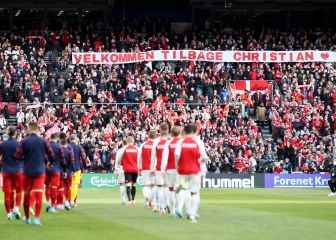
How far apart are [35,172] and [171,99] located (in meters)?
35.5

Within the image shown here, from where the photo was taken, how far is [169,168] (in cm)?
2625

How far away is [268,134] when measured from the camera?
57.4m

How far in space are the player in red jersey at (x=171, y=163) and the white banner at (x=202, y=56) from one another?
31502 mm

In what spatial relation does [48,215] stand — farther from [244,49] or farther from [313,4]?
[313,4]

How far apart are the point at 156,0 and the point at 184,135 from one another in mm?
45511

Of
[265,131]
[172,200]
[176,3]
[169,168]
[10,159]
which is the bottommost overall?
[265,131]

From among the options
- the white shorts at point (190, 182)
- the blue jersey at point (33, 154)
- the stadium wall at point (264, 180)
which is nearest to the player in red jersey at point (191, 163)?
the white shorts at point (190, 182)

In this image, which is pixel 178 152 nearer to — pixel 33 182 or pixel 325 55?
pixel 33 182

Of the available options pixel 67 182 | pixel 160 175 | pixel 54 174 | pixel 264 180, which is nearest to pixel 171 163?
pixel 160 175

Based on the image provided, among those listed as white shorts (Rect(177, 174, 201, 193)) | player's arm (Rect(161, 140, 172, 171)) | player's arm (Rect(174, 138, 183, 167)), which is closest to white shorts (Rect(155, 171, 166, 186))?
player's arm (Rect(161, 140, 172, 171))

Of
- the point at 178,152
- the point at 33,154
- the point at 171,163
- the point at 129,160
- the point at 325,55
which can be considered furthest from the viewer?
the point at 325,55

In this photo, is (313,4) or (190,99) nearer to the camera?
(190,99)

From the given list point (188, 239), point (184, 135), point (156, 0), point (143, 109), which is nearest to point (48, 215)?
point (184, 135)

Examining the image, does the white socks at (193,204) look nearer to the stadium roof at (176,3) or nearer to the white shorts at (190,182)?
the white shorts at (190,182)
